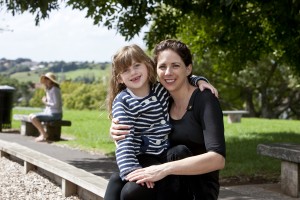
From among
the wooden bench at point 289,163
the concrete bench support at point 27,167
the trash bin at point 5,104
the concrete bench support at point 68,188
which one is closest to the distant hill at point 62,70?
the trash bin at point 5,104

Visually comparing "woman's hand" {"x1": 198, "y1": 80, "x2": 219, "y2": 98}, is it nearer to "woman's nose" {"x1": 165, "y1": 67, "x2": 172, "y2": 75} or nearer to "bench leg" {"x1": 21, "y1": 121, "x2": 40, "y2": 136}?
"woman's nose" {"x1": 165, "y1": 67, "x2": 172, "y2": 75}

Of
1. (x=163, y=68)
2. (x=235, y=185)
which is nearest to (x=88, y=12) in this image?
(x=235, y=185)

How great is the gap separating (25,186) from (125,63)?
4534 millimetres

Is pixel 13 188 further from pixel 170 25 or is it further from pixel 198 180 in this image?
pixel 170 25

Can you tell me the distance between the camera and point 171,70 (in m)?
3.20

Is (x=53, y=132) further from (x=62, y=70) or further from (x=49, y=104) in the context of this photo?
(x=62, y=70)

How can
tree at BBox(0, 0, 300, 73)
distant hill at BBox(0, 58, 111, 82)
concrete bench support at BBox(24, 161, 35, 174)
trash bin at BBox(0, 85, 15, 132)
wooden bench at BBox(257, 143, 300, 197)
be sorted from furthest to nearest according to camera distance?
distant hill at BBox(0, 58, 111, 82) < trash bin at BBox(0, 85, 15, 132) < tree at BBox(0, 0, 300, 73) < concrete bench support at BBox(24, 161, 35, 174) < wooden bench at BBox(257, 143, 300, 197)

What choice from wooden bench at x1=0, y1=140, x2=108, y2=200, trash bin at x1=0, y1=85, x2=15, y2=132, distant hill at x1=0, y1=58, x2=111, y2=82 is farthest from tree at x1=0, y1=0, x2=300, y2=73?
distant hill at x1=0, y1=58, x2=111, y2=82

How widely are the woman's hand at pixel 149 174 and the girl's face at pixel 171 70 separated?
0.49 metres

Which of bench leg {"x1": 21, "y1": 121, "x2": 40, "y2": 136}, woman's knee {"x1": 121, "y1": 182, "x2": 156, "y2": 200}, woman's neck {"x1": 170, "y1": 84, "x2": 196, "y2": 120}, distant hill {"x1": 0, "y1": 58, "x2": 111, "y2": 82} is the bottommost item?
bench leg {"x1": 21, "y1": 121, "x2": 40, "y2": 136}

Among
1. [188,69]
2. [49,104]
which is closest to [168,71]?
[188,69]

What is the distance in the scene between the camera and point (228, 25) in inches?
496

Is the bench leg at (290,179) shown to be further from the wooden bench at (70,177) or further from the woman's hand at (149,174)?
the woman's hand at (149,174)

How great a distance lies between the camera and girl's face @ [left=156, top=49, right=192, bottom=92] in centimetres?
320
